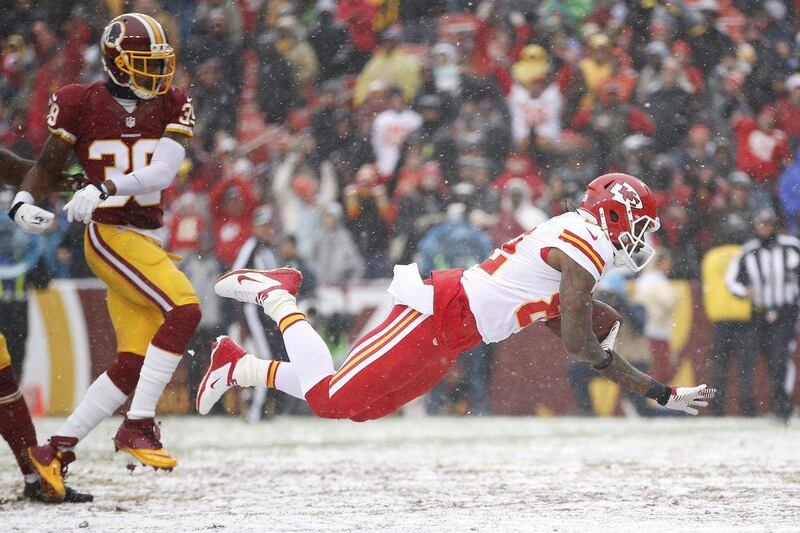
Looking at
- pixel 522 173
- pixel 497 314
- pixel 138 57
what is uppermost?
pixel 522 173

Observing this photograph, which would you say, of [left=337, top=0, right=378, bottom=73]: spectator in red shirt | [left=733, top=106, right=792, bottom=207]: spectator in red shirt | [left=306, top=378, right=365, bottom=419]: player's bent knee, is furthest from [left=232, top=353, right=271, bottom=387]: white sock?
[left=337, top=0, right=378, bottom=73]: spectator in red shirt

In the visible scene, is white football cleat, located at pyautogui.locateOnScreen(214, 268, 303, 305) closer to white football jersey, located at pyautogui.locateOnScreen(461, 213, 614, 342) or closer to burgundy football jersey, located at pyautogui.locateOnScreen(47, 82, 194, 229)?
burgundy football jersey, located at pyautogui.locateOnScreen(47, 82, 194, 229)

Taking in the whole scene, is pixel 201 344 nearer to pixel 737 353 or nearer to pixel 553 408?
pixel 553 408

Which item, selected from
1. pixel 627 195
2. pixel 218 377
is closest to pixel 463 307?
pixel 627 195

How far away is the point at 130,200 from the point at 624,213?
249cm

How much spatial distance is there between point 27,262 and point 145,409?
5.94 m

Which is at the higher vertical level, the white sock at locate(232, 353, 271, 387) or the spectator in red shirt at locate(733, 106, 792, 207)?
the spectator in red shirt at locate(733, 106, 792, 207)

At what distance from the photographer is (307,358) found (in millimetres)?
6371

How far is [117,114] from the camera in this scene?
266 inches

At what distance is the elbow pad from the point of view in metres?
6.55

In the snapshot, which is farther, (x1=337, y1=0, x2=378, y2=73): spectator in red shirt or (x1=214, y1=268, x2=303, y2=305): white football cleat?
(x1=337, y1=0, x2=378, y2=73): spectator in red shirt

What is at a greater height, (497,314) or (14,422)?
(497,314)

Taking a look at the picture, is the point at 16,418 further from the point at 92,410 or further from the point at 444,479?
the point at 444,479

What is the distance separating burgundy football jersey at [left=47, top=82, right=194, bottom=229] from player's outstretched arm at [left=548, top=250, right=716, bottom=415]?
217 cm
